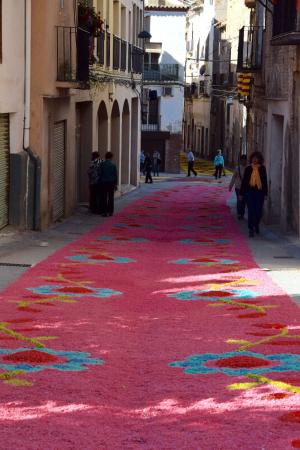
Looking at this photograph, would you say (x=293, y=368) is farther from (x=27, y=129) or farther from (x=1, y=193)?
(x=27, y=129)

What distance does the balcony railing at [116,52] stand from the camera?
34.1m

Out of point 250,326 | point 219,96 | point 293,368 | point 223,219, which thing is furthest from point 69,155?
point 219,96

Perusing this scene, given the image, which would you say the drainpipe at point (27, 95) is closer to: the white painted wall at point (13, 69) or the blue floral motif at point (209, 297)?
the white painted wall at point (13, 69)

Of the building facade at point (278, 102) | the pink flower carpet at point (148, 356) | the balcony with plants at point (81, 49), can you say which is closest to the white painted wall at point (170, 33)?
the building facade at point (278, 102)

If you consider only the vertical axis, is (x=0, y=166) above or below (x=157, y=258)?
above

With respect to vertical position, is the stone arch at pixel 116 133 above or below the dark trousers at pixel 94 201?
above

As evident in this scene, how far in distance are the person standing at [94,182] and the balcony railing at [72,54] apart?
2.87 meters

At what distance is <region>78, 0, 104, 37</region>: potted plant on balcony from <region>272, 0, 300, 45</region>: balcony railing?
4108 millimetres

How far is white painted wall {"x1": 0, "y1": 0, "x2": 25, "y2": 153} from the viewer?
18.8m

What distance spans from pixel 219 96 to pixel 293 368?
2418 inches

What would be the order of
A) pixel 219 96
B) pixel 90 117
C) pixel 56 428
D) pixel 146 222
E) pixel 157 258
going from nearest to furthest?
1. pixel 56 428
2. pixel 157 258
3. pixel 146 222
4. pixel 90 117
5. pixel 219 96

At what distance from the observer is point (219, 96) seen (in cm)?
6856

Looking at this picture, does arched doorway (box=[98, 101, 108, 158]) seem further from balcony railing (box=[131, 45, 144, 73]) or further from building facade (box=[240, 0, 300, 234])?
balcony railing (box=[131, 45, 144, 73])

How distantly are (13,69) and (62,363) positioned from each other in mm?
12157
